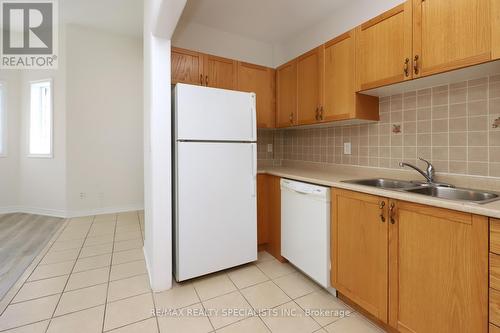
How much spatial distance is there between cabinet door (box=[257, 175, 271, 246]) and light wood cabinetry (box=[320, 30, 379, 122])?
0.89 meters

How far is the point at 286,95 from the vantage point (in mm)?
2820

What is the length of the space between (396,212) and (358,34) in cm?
143

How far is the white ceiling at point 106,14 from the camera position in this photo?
10.2 ft

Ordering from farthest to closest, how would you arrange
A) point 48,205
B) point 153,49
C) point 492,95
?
point 48,205 → point 153,49 → point 492,95

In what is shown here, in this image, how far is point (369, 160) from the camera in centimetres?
219

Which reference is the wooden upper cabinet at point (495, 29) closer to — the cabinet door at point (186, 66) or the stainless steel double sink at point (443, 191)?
the stainless steel double sink at point (443, 191)

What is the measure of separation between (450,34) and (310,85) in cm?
118

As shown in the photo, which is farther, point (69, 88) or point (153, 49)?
point (69, 88)

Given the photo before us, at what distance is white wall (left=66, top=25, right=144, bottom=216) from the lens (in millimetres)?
3791

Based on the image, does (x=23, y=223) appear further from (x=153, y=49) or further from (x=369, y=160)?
(x=369, y=160)

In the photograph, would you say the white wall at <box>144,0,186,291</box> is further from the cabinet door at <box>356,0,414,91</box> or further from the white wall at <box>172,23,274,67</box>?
the cabinet door at <box>356,0,414,91</box>

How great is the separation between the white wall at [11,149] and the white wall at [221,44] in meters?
3.36

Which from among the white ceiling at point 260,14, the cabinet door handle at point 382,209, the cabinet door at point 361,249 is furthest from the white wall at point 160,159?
the cabinet door handle at point 382,209

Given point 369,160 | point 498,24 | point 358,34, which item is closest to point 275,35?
point 358,34
